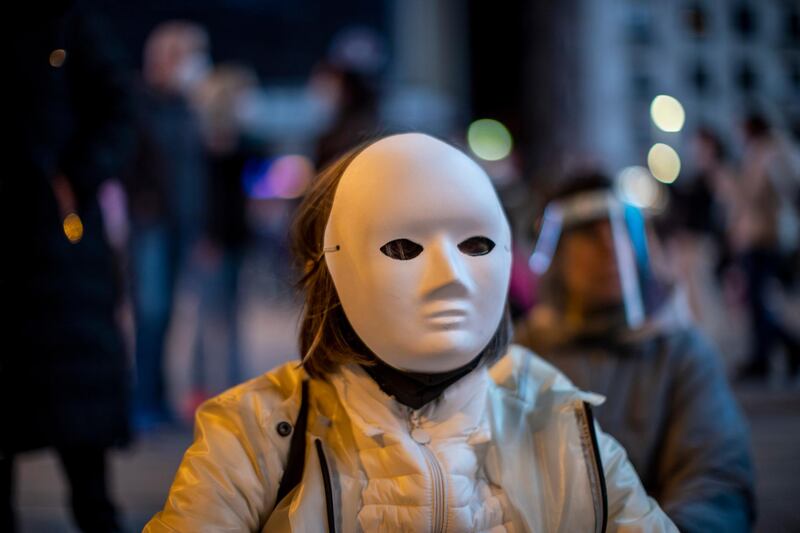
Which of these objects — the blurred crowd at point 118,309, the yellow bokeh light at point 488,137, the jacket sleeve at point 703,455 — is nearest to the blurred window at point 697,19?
the blurred crowd at point 118,309

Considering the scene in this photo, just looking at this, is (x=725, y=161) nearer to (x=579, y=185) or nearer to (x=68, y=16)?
Answer: (x=579, y=185)

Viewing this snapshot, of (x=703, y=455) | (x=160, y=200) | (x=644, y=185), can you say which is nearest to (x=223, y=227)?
(x=160, y=200)

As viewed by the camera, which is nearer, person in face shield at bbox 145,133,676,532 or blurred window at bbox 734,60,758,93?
person in face shield at bbox 145,133,676,532

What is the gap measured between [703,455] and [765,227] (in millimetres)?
3730

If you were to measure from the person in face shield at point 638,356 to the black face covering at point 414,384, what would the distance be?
27.3 inches

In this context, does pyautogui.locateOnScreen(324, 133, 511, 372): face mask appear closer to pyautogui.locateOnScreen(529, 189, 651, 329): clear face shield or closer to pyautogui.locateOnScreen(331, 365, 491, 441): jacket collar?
pyautogui.locateOnScreen(331, 365, 491, 441): jacket collar

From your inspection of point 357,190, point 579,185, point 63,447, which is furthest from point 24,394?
point 579,185

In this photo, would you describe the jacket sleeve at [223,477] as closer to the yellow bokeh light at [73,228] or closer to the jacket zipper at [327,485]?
the jacket zipper at [327,485]

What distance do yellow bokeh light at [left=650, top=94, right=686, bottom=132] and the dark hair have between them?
503 cm

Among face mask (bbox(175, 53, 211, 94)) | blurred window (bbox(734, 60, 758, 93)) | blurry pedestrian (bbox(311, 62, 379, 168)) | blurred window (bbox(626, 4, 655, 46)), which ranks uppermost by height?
blurred window (bbox(626, 4, 655, 46))

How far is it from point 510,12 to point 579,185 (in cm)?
816

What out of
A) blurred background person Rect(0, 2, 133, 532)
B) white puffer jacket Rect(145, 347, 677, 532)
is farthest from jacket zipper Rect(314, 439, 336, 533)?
blurred background person Rect(0, 2, 133, 532)

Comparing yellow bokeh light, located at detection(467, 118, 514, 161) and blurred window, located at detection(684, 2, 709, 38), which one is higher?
blurred window, located at detection(684, 2, 709, 38)

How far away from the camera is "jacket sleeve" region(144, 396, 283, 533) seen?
4.90ft
